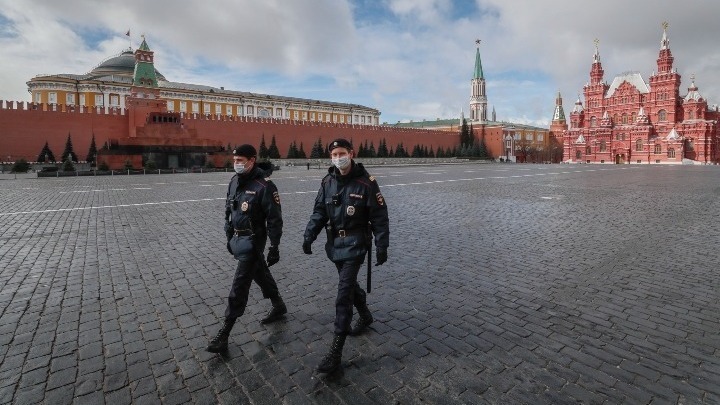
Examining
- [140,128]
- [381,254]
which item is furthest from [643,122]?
[381,254]

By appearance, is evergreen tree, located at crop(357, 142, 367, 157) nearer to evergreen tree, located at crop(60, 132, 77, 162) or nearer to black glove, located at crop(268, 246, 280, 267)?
evergreen tree, located at crop(60, 132, 77, 162)

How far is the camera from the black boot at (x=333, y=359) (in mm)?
2748

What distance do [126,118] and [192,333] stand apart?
124 ft

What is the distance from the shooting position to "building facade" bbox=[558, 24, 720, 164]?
187ft

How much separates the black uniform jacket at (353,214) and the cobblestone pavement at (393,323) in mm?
791

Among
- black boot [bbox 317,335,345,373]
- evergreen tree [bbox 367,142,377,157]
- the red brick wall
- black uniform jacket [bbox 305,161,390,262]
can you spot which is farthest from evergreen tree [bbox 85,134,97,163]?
black boot [bbox 317,335,345,373]

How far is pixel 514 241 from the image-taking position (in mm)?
6746

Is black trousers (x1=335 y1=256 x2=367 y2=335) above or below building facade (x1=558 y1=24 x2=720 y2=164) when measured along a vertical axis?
below

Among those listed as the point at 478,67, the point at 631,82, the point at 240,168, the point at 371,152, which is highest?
the point at 478,67

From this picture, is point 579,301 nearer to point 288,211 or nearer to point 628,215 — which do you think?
point 628,215

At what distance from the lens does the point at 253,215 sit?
322cm

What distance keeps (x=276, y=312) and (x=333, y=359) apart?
40.0 inches

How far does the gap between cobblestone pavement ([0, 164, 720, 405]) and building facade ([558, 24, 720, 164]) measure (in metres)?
63.9

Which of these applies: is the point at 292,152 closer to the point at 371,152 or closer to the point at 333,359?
the point at 371,152
